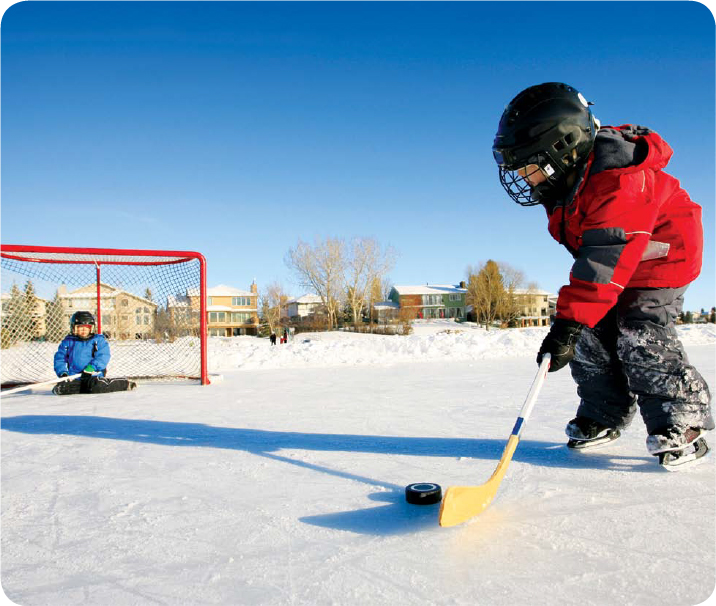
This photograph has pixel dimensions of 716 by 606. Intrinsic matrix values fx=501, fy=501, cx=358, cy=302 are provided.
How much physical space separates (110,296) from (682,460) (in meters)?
7.12

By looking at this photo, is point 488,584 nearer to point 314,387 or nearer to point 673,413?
point 673,413

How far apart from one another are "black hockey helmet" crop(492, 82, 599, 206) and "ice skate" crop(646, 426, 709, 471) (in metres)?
0.93

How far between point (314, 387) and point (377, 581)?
11.2ft

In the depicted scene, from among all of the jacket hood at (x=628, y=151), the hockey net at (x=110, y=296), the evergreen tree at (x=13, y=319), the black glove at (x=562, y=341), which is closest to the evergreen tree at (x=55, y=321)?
the hockey net at (x=110, y=296)

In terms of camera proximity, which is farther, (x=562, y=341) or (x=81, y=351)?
(x=81, y=351)

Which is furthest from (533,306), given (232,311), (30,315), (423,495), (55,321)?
(423,495)

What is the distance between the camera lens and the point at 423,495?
4.74ft

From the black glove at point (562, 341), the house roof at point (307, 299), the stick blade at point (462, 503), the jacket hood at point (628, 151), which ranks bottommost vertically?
the stick blade at point (462, 503)

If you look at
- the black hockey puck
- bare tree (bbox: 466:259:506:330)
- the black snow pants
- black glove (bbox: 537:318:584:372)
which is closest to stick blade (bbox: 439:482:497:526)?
the black hockey puck

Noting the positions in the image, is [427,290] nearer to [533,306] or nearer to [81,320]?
[533,306]

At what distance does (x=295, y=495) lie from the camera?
1591 mm

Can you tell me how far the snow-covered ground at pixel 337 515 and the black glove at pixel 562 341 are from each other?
40cm

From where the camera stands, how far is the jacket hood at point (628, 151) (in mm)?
1701

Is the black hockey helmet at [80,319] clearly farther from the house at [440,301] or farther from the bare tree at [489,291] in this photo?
the house at [440,301]
